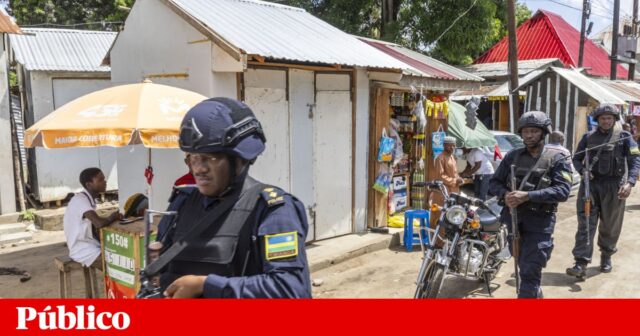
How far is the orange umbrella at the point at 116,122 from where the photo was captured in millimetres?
4180

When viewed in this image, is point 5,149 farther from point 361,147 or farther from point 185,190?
point 185,190

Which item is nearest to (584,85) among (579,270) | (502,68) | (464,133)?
(502,68)

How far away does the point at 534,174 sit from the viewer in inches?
175

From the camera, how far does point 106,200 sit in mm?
10688

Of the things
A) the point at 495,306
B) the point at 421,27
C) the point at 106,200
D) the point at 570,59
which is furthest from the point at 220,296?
the point at 570,59

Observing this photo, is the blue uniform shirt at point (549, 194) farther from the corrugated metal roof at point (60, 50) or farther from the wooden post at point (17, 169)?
the corrugated metal roof at point (60, 50)

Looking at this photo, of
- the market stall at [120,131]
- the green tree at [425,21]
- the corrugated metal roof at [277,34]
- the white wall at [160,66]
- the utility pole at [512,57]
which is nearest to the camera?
the market stall at [120,131]

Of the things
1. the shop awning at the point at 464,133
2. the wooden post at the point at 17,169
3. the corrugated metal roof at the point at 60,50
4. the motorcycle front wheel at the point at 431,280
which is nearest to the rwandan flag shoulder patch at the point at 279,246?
the motorcycle front wheel at the point at 431,280

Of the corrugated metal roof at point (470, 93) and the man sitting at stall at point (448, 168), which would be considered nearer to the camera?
the man sitting at stall at point (448, 168)

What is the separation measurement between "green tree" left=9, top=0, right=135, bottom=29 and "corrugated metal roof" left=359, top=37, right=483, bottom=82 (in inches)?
401

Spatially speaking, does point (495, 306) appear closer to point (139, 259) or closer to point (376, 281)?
point (139, 259)

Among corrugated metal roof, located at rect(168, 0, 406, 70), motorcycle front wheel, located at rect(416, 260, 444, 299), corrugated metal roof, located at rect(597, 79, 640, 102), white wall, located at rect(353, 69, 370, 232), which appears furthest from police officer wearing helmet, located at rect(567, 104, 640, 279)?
corrugated metal roof, located at rect(597, 79, 640, 102)

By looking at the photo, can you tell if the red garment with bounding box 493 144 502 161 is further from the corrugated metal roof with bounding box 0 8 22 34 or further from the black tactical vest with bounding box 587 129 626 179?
the corrugated metal roof with bounding box 0 8 22 34

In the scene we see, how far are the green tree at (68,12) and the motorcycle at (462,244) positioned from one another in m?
14.7
